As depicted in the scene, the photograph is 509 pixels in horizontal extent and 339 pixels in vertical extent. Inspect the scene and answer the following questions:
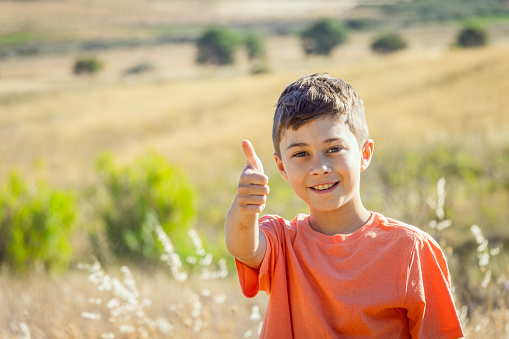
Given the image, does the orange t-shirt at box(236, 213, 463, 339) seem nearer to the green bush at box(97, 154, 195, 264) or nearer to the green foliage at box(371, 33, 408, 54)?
the green bush at box(97, 154, 195, 264)

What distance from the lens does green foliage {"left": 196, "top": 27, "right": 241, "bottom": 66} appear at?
57.5 m

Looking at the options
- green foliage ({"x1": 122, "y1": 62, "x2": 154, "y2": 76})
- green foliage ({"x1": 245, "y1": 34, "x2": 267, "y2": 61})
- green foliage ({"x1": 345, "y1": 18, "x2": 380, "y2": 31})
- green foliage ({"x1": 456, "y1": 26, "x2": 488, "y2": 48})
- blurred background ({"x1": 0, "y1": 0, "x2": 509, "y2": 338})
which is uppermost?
green foliage ({"x1": 345, "y1": 18, "x2": 380, "y2": 31})

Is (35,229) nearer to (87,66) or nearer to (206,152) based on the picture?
(206,152)

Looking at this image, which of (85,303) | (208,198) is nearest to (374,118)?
(208,198)

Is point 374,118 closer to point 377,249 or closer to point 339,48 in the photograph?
point 377,249

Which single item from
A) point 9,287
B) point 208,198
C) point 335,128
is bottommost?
point 208,198

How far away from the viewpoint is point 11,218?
6.38m

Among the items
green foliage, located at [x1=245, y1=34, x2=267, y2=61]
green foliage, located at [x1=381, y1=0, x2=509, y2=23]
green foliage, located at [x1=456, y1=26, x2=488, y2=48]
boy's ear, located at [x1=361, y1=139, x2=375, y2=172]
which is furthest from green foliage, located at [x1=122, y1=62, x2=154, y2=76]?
boy's ear, located at [x1=361, y1=139, x2=375, y2=172]

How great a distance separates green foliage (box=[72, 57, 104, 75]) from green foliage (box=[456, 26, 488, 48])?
34698 mm

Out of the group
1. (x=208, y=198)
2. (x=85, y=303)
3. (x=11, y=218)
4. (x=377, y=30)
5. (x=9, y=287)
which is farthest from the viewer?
(x=377, y=30)

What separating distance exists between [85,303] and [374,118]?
59.3 ft

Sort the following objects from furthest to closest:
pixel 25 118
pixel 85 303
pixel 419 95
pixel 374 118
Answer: pixel 25 118
pixel 419 95
pixel 374 118
pixel 85 303

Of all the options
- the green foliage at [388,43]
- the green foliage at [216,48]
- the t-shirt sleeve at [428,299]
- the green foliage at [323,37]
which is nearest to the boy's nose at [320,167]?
the t-shirt sleeve at [428,299]

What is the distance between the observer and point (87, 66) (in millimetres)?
56219
